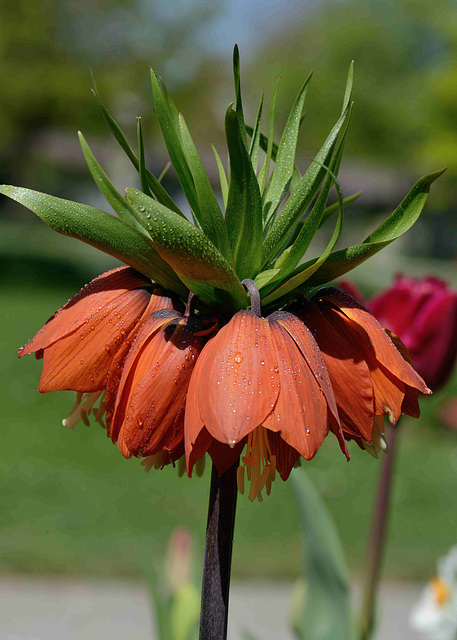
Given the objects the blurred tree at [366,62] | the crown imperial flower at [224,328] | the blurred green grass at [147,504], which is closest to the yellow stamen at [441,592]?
the crown imperial flower at [224,328]

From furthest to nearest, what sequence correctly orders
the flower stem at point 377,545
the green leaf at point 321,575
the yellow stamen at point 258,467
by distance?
the flower stem at point 377,545 < the green leaf at point 321,575 < the yellow stamen at point 258,467

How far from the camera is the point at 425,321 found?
1.50 metres

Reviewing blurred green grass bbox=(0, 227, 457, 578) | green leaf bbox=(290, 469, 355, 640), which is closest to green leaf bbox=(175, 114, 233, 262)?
green leaf bbox=(290, 469, 355, 640)

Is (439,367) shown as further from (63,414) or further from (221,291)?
(63,414)

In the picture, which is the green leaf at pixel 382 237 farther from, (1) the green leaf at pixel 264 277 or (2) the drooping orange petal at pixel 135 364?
(2) the drooping orange petal at pixel 135 364

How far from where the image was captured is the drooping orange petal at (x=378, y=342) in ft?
2.05

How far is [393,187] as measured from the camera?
2312 centimetres

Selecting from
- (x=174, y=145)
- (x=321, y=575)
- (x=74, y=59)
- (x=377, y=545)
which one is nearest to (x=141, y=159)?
(x=174, y=145)

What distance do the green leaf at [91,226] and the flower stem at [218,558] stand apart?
198mm

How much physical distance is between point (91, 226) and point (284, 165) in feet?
0.73

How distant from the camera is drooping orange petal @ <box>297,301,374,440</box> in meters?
0.62

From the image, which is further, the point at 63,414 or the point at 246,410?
the point at 63,414

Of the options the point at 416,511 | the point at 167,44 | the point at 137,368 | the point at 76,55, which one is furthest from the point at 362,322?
the point at 167,44

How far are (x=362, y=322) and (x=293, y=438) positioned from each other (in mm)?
128
